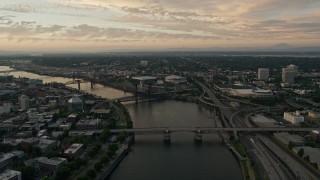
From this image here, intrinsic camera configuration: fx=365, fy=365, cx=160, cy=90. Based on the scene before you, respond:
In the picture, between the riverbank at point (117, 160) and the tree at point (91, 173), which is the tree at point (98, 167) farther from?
the tree at point (91, 173)

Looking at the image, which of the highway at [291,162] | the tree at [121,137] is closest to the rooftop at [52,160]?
the tree at [121,137]

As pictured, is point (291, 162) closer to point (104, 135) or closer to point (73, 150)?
point (104, 135)

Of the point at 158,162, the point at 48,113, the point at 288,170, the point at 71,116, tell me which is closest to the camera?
the point at 288,170

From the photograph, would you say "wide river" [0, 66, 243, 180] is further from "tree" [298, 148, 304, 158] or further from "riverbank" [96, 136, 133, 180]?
"tree" [298, 148, 304, 158]

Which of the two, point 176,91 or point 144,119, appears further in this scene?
point 176,91

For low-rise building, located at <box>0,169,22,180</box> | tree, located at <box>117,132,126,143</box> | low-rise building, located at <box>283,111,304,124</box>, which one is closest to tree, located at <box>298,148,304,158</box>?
low-rise building, located at <box>283,111,304,124</box>

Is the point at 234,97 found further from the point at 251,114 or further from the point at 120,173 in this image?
the point at 120,173

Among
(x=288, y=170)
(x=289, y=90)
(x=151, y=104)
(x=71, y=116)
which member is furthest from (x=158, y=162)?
(x=289, y=90)

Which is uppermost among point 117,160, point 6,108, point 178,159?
point 6,108

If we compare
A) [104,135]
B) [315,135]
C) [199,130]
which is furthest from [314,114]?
[104,135]
